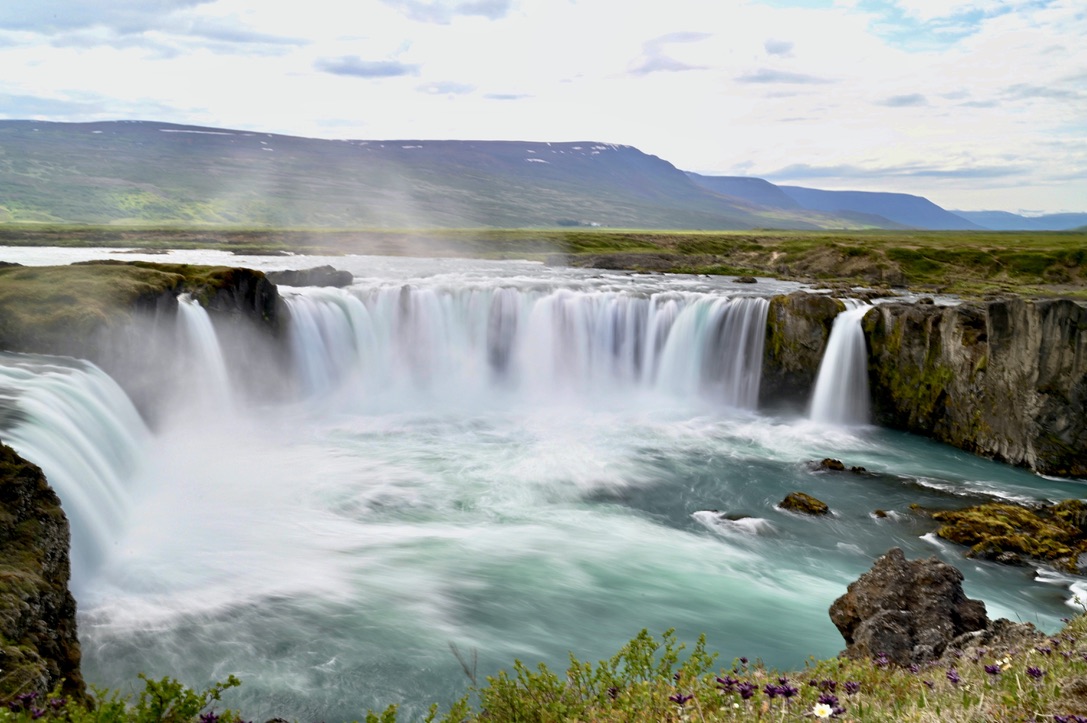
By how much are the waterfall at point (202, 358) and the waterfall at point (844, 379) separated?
2151 centimetres

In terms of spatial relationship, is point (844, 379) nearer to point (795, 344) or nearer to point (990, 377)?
point (795, 344)

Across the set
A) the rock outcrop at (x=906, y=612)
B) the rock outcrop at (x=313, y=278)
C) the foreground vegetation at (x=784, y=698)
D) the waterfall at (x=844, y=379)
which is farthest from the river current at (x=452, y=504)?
the rock outcrop at (x=313, y=278)

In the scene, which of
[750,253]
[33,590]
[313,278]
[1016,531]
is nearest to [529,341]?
[313,278]

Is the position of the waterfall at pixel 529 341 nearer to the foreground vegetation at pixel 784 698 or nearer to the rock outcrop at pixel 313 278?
the rock outcrop at pixel 313 278

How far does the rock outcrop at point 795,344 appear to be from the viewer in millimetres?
30406

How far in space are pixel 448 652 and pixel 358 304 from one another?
2400 centimetres

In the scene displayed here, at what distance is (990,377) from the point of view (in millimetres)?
25297

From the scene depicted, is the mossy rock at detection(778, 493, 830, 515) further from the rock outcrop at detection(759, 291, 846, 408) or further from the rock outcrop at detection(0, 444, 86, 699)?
the rock outcrop at detection(0, 444, 86, 699)

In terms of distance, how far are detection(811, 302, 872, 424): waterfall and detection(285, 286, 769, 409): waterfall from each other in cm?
264

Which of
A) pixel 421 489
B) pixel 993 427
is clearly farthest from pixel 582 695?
pixel 993 427

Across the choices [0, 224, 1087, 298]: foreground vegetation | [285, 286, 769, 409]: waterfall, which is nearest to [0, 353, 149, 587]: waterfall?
[285, 286, 769, 409]: waterfall

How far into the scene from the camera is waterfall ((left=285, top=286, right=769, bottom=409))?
105ft

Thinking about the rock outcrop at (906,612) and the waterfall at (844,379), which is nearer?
the rock outcrop at (906,612)

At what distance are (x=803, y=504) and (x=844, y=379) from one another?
11.5 meters
